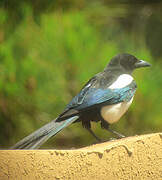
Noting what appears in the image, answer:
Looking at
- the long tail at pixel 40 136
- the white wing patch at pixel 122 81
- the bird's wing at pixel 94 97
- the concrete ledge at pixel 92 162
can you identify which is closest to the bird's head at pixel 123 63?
the white wing patch at pixel 122 81

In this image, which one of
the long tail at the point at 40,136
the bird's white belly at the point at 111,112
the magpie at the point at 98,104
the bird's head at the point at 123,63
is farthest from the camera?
the bird's head at the point at 123,63

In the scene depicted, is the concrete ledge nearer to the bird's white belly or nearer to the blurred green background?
the bird's white belly

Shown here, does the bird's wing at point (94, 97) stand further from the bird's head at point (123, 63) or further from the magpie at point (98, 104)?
the bird's head at point (123, 63)

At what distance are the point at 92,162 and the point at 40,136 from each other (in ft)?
1.07

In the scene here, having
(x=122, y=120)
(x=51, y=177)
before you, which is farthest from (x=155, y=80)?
(x=51, y=177)

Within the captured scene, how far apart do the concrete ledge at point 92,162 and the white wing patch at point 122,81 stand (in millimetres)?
452

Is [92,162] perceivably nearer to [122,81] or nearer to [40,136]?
[40,136]

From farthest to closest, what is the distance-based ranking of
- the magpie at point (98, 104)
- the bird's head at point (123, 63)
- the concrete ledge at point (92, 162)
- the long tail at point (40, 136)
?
the bird's head at point (123, 63), the magpie at point (98, 104), the long tail at point (40, 136), the concrete ledge at point (92, 162)

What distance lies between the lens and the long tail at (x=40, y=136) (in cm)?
169

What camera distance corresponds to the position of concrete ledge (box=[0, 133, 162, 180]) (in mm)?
1443

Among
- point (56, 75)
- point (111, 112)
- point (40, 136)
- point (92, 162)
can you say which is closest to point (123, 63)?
point (111, 112)

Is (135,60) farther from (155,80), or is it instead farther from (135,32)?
(135,32)

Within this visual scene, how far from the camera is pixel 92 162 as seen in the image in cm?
149

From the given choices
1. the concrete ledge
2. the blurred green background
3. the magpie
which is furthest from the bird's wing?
the blurred green background
